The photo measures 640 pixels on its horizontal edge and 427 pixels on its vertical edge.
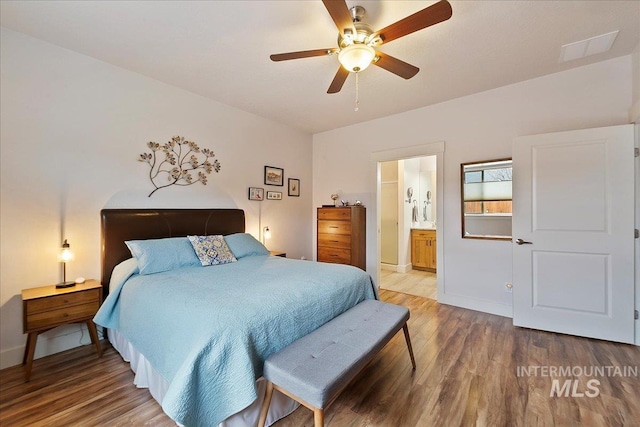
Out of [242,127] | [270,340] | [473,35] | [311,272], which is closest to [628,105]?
[473,35]

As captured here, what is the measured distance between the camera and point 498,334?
8.68ft

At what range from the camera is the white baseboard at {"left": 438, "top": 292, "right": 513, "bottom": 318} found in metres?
3.08

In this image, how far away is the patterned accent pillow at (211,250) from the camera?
269cm

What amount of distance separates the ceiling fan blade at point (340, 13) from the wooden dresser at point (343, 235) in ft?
8.97

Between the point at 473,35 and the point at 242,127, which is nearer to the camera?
the point at 473,35

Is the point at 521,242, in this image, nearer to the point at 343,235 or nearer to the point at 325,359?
the point at 343,235

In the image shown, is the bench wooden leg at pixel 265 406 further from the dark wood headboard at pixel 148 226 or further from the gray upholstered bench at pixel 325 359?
the dark wood headboard at pixel 148 226

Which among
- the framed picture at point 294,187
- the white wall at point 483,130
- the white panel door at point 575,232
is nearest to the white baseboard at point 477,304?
the white wall at point 483,130

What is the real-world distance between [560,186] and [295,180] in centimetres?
350

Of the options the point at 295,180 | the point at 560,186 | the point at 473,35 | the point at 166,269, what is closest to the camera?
the point at 473,35

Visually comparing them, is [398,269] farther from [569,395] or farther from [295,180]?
[569,395]

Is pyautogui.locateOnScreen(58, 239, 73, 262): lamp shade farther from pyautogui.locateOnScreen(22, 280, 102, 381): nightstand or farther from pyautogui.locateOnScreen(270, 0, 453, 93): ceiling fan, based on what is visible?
pyautogui.locateOnScreen(270, 0, 453, 93): ceiling fan

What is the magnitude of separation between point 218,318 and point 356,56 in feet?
6.22

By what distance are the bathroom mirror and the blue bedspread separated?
186 centimetres
